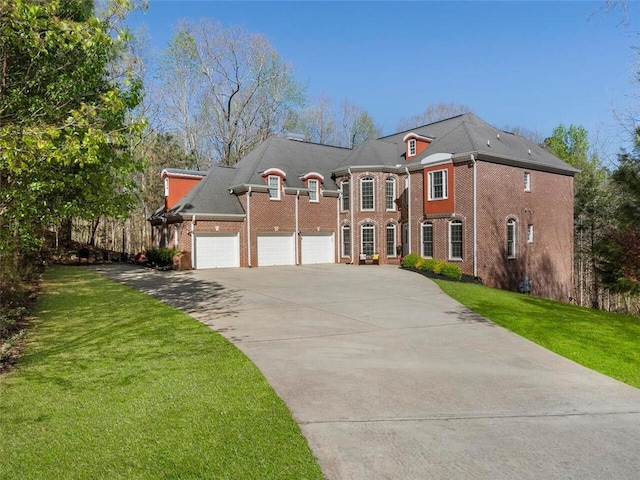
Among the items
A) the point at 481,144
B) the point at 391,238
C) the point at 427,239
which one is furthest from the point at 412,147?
the point at 427,239

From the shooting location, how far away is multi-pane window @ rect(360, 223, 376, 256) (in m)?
26.2

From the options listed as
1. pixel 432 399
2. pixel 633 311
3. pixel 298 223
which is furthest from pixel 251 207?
pixel 633 311

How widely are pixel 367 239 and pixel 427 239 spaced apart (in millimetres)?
3993

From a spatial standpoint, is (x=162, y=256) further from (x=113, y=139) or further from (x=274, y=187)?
(x=113, y=139)

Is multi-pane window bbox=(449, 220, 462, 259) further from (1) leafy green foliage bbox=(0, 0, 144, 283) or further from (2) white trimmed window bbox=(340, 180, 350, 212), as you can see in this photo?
(1) leafy green foliage bbox=(0, 0, 144, 283)

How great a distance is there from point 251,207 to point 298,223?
317 cm

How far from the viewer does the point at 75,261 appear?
84.4 ft

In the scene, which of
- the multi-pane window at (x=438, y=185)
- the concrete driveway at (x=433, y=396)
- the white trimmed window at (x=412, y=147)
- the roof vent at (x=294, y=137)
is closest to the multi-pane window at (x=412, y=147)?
the white trimmed window at (x=412, y=147)

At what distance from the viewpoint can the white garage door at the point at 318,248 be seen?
26281mm

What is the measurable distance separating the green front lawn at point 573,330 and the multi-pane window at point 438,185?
9.34 m

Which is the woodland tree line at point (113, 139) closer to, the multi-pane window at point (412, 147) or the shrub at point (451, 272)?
the shrub at point (451, 272)

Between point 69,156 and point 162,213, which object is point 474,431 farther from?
point 162,213

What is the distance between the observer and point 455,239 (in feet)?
72.5

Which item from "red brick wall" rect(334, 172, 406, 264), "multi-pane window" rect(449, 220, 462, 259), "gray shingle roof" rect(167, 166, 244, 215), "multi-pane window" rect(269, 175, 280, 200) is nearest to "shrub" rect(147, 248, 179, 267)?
"gray shingle roof" rect(167, 166, 244, 215)
